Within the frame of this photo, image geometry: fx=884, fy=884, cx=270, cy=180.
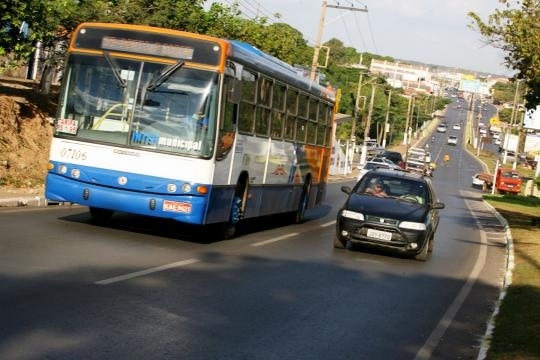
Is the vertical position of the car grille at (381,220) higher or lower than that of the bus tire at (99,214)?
higher

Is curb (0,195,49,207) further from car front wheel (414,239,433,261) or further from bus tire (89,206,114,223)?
car front wheel (414,239,433,261)

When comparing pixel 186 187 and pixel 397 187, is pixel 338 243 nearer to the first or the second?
pixel 397 187

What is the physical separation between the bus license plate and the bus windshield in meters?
0.77

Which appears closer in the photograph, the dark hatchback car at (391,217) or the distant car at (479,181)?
the dark hatchback car at (391,217)

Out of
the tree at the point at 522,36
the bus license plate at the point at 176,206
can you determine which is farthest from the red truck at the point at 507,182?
the bus license plate at the point at 176,206

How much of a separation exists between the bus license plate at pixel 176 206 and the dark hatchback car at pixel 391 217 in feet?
12.8

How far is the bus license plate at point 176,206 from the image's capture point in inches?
525

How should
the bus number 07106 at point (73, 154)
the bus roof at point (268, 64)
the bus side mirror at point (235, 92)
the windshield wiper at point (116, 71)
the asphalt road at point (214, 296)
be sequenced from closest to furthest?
1. the asphalt road at point (214, 296)
2. the windshield wiper at point (116, 71)
3. the bus number 07106 at point (73, 154)
4. the bus side mirror at point (235, 92)
5. the bus roof at point (268, 64)

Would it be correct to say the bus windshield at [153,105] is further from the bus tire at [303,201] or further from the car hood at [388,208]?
the bus tire at [303,201]

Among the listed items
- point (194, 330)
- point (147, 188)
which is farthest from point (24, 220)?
point (194, 330)

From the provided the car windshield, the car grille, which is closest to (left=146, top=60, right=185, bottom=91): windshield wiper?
the car grille

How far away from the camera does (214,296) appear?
9.73 m

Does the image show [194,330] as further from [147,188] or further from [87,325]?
[147,188]

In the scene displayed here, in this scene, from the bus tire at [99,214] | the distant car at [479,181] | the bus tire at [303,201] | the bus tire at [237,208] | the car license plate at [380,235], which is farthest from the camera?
the distant car at [479,181]
